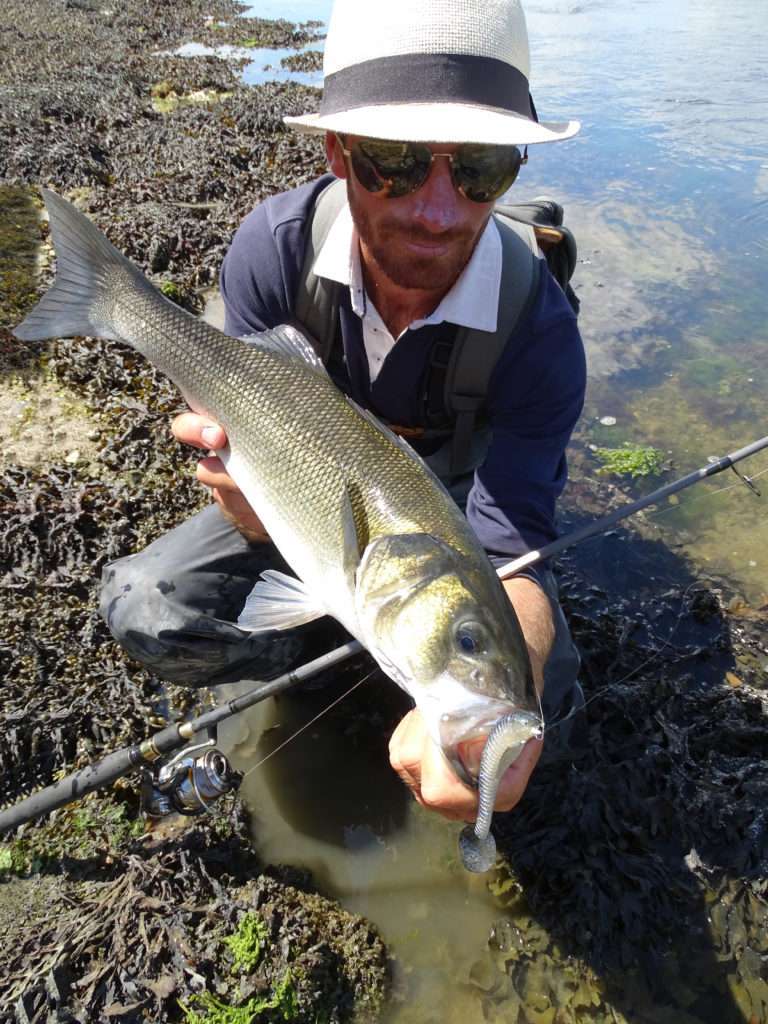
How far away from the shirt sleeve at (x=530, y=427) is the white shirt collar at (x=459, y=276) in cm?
20

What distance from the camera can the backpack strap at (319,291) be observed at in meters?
2.76

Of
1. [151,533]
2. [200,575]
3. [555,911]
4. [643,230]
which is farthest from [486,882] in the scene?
[643,230]

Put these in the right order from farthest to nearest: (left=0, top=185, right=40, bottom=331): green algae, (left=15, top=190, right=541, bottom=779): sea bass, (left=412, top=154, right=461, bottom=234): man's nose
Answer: (left=0, top=185, right=40, bottom=331): green algae, (left=412, top=154, right=461, bottom=234): man's nose, (left=15, top=190, right=541, bottom=779): sea bass

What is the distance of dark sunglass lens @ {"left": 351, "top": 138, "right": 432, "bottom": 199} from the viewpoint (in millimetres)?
2197

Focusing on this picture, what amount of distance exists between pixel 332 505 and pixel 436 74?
142 centimetres

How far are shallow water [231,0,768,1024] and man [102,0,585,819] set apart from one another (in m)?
0.70

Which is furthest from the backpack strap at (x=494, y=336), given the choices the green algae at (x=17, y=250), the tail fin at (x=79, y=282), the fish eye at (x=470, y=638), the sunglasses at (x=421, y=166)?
the green algae at (x=17, y=250)

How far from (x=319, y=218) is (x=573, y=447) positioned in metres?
2.81

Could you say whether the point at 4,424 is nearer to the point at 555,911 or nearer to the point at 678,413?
the point at 555,911

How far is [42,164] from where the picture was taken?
796 centimetres

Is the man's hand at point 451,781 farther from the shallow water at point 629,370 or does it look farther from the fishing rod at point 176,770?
the shallow water at point 629,370

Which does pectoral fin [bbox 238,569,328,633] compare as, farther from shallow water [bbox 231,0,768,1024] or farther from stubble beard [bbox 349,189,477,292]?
stubble beard [bbox 349,189,477,292]

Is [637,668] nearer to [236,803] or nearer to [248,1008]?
[236,803]

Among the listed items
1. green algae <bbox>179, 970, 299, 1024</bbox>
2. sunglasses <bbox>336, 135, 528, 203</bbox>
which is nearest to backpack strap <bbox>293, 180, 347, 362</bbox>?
sunglasses <bbox>336, 135, 528, 203</bbox>
